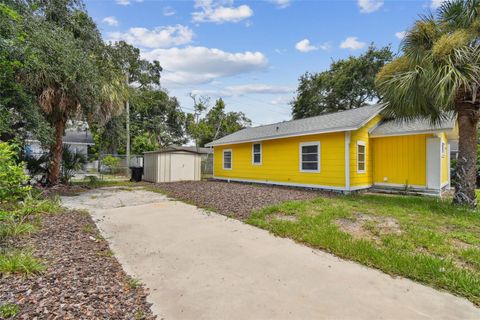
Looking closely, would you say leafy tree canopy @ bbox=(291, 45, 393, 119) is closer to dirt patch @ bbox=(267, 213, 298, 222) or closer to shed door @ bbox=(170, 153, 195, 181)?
shed door @ bbox=(170, 153, 195, 181)

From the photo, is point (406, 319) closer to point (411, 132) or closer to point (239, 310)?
point (239, 310)

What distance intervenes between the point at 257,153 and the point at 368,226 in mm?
8148

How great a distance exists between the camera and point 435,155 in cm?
832

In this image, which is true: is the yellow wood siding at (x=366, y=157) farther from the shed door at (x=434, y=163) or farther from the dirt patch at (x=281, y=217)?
the dirt patch at (x=281, y=217)

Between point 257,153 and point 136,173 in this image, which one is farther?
point 136,173

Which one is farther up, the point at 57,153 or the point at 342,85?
the point at 342,85

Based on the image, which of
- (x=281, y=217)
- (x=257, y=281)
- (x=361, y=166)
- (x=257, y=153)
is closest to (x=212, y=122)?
Answer: (x=257, y=153)

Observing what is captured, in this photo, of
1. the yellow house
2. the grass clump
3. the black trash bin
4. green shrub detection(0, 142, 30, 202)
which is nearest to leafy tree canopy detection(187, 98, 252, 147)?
the black trash bin

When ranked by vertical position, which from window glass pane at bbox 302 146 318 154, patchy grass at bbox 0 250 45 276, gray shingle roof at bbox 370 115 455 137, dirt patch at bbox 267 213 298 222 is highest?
gray shingle roof at bbox 370 115 455 137

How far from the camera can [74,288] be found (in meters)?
2.50

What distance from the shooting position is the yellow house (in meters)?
8.55

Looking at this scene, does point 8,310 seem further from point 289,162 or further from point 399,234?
point 289,162

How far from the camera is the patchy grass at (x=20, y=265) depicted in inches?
107

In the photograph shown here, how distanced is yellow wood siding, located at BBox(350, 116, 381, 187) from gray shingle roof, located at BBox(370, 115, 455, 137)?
0.32 m
